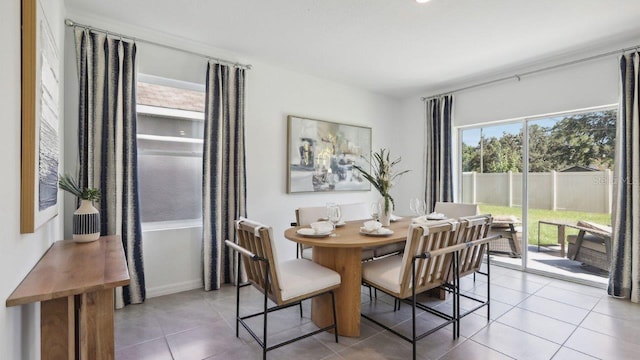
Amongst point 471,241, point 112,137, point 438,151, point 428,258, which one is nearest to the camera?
point 428,258

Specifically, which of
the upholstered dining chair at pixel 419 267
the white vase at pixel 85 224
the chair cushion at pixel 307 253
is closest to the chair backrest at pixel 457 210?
the upholstered dining chair at pixel 419 267

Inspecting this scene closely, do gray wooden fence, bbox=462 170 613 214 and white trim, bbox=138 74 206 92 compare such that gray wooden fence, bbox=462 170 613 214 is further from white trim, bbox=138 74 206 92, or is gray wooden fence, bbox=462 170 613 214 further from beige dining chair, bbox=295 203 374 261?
white trim, bbox=138 74 206 92

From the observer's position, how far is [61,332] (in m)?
1.24

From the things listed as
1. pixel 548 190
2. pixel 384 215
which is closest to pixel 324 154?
pixel 384 215

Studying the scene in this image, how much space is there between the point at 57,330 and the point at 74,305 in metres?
0.11

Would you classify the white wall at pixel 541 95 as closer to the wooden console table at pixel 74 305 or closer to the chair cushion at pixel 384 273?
the chair cushion at pixel 384 273

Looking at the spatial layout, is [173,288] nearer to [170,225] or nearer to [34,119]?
[170,225]

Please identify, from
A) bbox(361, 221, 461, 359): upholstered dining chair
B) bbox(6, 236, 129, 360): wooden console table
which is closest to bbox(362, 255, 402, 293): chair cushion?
bbox(361, 221, 461, 359): upholstered dining chair

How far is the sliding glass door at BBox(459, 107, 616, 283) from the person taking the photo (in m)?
3.33

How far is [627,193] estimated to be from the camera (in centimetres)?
296

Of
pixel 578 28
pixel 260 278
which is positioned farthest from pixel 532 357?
pixel 578 28

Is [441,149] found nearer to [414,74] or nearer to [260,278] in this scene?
[414,74]

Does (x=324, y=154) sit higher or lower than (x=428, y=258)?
higher

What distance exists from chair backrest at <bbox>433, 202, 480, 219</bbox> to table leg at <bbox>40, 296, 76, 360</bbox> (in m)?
3.35
